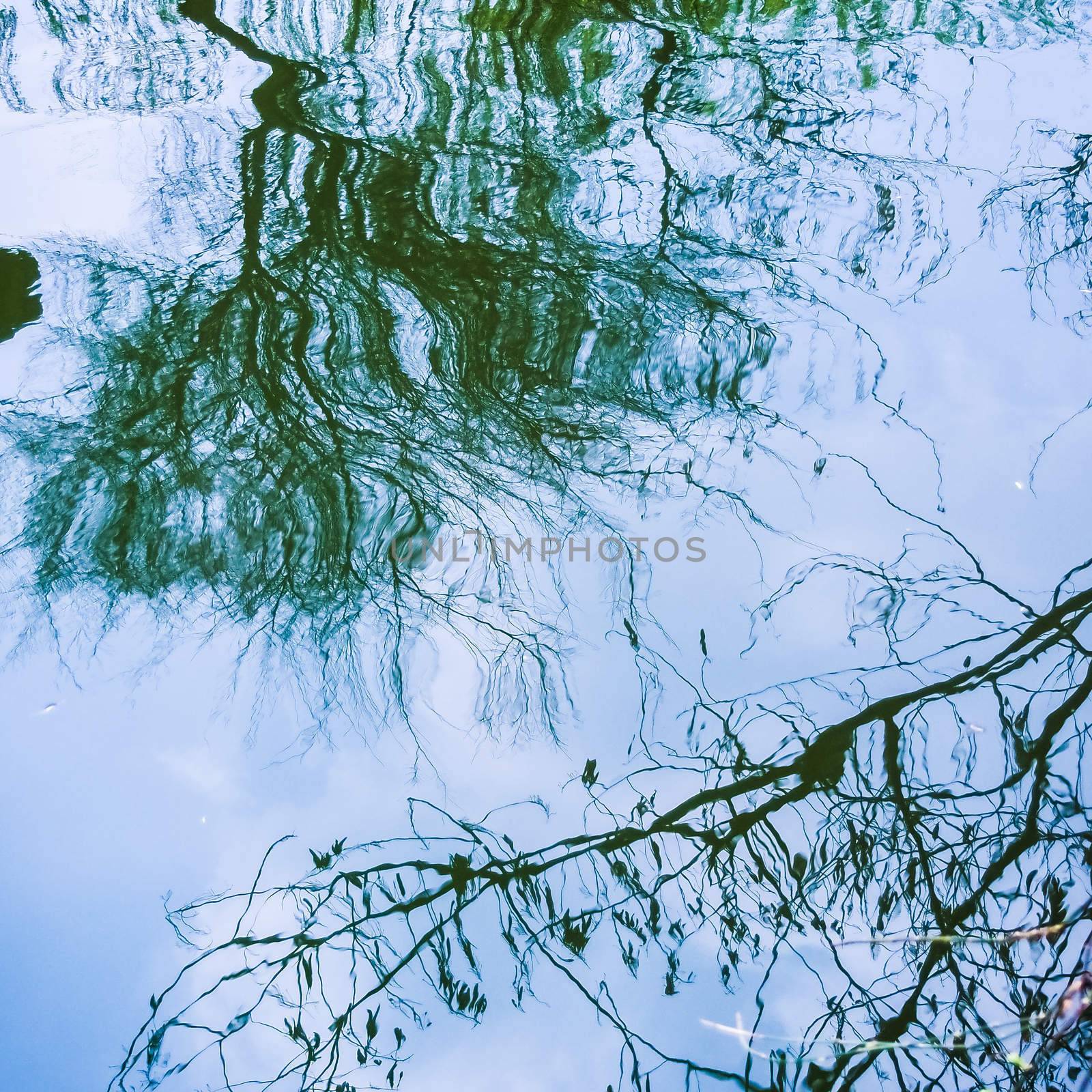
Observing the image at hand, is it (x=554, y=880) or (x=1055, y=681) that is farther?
(x=1055, y=681)

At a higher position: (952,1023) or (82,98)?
(82,98)

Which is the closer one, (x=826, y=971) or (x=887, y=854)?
(x=826, y=971)

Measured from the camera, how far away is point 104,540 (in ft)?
5.73

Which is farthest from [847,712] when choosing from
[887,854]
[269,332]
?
[269,332]

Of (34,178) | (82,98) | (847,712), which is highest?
(82,98)

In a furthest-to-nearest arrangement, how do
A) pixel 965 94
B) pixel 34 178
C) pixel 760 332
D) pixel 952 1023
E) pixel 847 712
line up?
pixel 965 94 → pixel 34 178 → pixel 760 332 → pixel 847 712 → pixel 952 1023

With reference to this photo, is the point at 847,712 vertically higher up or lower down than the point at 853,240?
lower down

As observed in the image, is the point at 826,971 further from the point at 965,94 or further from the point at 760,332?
the point at 965,94

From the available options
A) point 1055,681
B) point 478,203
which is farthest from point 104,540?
point 1055,681

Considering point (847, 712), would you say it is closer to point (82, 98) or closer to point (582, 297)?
point (582, 297)

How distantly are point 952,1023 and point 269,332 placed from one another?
1.80m

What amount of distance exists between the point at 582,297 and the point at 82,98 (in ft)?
5.66

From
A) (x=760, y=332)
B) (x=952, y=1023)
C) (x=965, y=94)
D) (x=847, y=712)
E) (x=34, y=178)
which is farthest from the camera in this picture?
(x=965, y=94)

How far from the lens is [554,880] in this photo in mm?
1335
